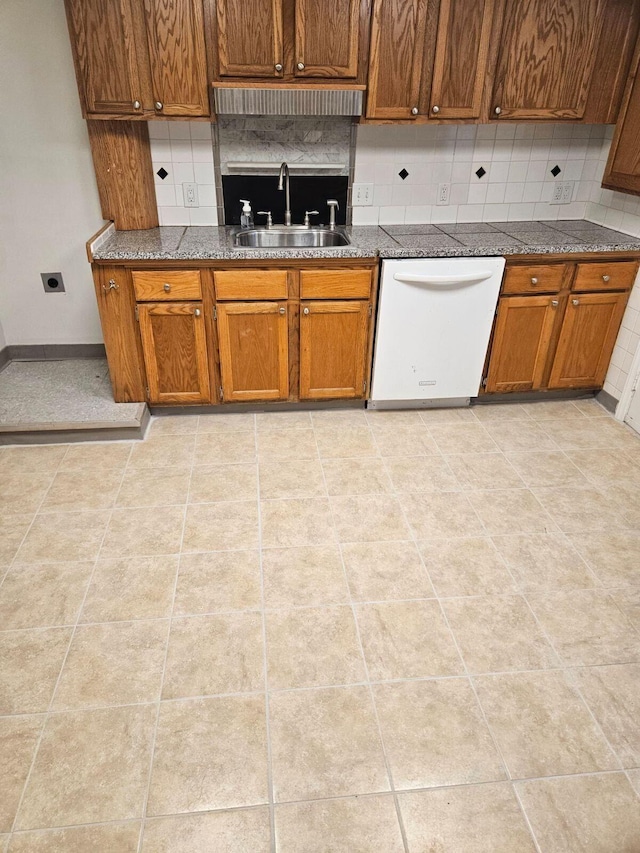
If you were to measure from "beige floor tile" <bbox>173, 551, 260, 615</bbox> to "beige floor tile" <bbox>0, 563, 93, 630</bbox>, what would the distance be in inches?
→ 13.7

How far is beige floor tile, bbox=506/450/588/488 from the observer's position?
103 inches

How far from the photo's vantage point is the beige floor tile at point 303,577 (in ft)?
6.48

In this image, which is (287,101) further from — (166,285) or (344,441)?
(344,441)

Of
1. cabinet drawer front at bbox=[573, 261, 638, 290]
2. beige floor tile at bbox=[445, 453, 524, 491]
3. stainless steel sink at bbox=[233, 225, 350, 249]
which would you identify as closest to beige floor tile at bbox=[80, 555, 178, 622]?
beige floor tile at bbox=[445, 453, 524, 491]

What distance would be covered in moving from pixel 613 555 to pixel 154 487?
1.90 meters

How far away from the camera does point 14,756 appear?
4.89 ft

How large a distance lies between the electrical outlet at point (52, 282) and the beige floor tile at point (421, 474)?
220 centimetres

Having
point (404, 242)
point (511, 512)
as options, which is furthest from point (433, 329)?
point (511, 512)

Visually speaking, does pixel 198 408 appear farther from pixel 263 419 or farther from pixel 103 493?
pixel 103 493

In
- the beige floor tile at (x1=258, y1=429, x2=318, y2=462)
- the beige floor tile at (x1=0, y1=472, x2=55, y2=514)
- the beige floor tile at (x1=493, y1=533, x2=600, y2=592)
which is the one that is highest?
the beige floor tile at (x1=493, y1=533, x2=600, y2=592)

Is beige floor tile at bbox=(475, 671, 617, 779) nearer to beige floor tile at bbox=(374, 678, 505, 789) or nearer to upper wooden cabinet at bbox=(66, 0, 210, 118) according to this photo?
beige floor tile at bbox=(374, 678, 505, 789)

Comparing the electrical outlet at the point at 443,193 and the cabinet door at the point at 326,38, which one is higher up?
the cabinet door at the point at 326,38

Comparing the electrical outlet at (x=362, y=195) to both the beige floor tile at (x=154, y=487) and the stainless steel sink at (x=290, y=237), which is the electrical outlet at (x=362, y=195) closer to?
the stainless steel sink at (x=290, y=237)

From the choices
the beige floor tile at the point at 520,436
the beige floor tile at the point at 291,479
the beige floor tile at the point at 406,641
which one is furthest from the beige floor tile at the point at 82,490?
the beige floor tile at the point at 520,436
